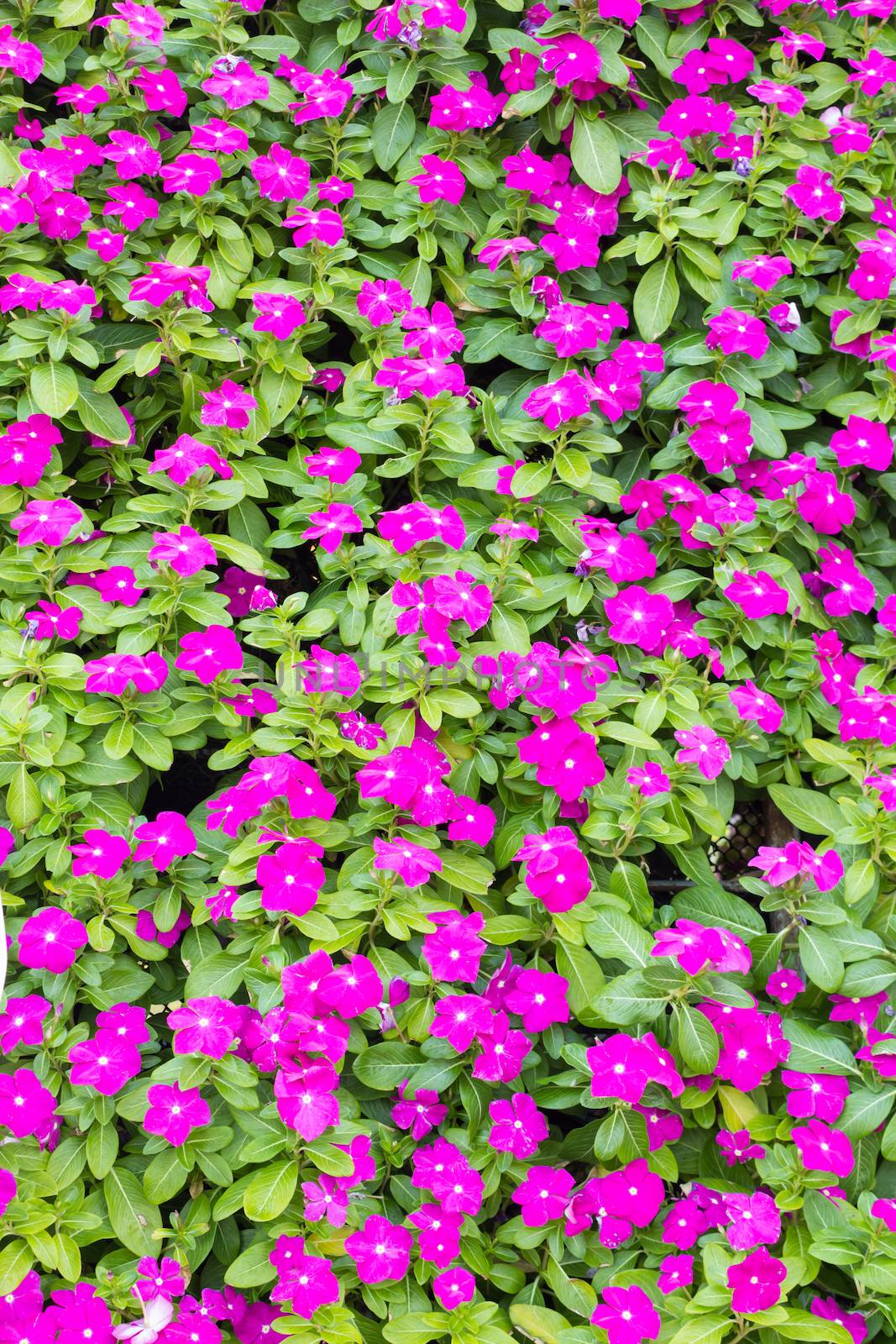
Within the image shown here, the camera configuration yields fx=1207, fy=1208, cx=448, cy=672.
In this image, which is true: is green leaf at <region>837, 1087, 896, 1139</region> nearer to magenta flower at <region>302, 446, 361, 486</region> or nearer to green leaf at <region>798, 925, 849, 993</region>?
green leaf at <region>798, 925, 849, 993</region>

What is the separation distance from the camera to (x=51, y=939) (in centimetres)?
182

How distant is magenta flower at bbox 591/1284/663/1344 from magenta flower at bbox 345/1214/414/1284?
0.30m

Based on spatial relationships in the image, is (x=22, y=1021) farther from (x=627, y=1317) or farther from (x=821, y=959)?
(x=821, y=959)

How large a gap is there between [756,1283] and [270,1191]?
707 millimetres

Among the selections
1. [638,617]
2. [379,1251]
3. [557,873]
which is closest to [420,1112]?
[379,1251]

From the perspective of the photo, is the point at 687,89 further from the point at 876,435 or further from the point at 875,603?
the point at 875,603

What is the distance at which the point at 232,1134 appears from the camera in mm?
1851

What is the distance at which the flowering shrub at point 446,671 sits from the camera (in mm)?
1814

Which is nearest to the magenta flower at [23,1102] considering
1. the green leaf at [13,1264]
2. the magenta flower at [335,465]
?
the green leaf at [13,1264]

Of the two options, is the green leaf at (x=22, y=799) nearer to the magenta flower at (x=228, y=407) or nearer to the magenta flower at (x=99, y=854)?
the magenta flower at (x=99, y=854)

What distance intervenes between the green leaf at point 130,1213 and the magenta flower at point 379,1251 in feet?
1.00

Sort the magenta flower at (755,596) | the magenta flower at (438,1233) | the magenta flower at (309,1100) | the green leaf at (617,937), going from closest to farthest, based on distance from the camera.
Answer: the magenta flower at (309,1100)
the magenta flower at (438,1233)
the green leaf at (617,937)
the magenta flower at (755,596)

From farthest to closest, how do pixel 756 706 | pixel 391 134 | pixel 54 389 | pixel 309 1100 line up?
pixel 391 134, pixel 54 389, pixel 756 706, pixel 309 1100

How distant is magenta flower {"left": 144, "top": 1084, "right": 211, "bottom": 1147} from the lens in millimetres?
1770
